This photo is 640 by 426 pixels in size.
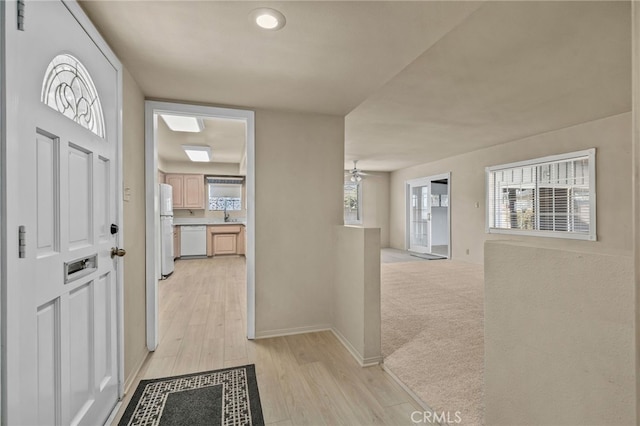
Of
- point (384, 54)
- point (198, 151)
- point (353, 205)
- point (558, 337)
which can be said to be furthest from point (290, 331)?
point (353, 205)

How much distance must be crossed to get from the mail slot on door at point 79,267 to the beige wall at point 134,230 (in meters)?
0.49

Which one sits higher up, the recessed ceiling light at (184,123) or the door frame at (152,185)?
the recessed ceiling light at (184,123)

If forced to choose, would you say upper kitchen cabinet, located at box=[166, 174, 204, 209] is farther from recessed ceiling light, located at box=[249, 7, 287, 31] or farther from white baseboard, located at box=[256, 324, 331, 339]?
recessed ceiling light, located at box=[249, 7, 287, 31]

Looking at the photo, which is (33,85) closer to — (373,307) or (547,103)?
(373,307)

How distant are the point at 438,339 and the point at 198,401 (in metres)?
1.98

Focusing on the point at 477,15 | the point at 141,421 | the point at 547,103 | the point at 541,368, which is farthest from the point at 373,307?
the point at 547,103

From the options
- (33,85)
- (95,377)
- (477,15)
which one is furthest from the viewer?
(477,15)

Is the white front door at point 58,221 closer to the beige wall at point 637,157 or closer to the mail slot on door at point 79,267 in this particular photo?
the mail slot on door at point 79,267

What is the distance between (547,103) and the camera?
3.46 metres

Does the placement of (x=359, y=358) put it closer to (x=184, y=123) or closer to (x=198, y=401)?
(x=198, y=401)

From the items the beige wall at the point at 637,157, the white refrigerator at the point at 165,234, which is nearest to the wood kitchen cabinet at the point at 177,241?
the white refrigerator at the point at 165,234

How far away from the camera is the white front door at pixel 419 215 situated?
768 cm

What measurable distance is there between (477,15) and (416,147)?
4.09 metres

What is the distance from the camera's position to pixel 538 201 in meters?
5.04
